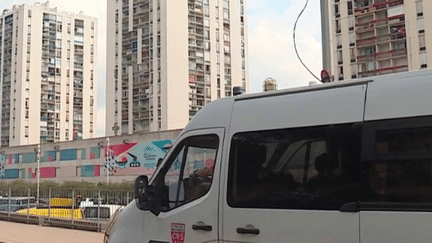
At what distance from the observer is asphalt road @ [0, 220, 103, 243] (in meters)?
15.4

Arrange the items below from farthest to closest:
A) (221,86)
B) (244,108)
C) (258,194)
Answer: (221,86) < (244,108) < (258,194)

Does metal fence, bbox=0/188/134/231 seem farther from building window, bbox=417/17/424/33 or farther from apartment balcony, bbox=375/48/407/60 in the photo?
building window, bbox=417/17/424/33

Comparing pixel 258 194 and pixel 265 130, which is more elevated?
pixel 265 130

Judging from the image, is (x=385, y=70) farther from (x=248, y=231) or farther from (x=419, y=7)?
(x=248, y=231)

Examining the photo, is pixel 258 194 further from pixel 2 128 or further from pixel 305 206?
pixel 2 128

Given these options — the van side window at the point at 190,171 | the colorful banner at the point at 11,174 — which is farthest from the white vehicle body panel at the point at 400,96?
the colorful banner at the point at 11,174

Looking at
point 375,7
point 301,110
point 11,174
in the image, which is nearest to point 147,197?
point 301,110

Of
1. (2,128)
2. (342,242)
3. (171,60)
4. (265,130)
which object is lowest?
(342,242)

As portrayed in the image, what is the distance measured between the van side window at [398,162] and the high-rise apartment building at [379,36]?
5452 cm

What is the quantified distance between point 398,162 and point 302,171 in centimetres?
86

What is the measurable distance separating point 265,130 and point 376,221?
4.46ft

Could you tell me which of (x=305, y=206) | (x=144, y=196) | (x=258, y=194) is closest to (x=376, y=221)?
(x=305, y=206)

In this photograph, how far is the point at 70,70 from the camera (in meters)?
98.6

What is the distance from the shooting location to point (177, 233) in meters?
5.53
